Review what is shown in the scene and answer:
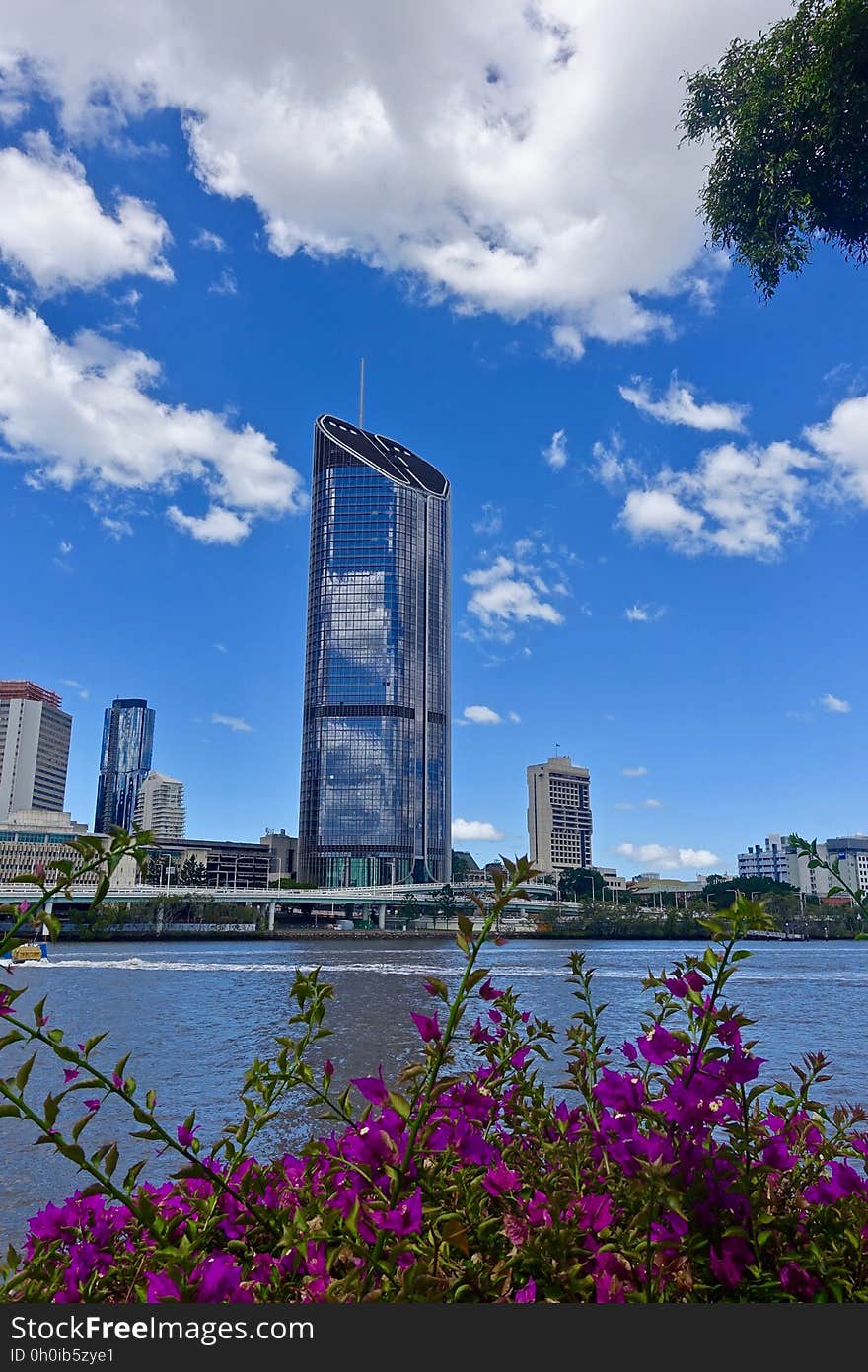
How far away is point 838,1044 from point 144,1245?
18301mm

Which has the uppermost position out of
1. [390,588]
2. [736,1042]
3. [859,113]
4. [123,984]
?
[390,588]

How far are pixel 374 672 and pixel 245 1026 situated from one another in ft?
412

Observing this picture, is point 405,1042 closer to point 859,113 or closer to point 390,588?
point 859,113

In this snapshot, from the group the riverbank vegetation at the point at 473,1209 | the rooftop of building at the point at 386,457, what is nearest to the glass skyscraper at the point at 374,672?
the rooftop of building at the point at 386,457

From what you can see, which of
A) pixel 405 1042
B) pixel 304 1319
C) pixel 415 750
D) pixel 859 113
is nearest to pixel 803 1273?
pixel 304 1319

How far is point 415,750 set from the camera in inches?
5728

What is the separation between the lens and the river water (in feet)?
32.1

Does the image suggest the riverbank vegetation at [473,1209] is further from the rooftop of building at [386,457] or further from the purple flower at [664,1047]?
the rooftop of building at [386,457]

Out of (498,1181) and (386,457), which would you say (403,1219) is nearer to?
(498,1181)

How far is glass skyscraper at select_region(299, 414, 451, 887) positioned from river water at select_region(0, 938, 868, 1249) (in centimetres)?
9077

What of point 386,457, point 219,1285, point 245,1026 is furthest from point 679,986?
point 386,457

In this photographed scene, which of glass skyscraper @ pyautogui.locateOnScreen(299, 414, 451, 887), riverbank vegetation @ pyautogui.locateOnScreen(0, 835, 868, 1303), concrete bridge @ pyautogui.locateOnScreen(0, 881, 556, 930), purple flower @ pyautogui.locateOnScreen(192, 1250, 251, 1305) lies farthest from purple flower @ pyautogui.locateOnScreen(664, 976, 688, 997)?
glass skyscraper @ pyautogui.locateOnScreen(299, 414, 451, 887)

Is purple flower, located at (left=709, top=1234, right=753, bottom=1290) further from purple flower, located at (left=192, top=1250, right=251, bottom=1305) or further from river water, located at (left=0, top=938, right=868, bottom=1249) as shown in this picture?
purple flower, located at (left=192, top=1250, right=251, bottom=1305)

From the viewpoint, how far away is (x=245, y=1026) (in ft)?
72.4
